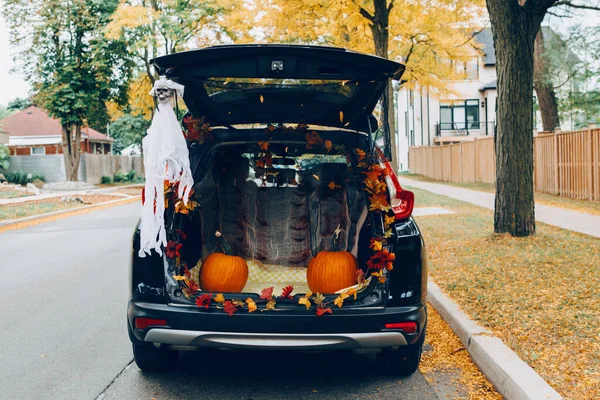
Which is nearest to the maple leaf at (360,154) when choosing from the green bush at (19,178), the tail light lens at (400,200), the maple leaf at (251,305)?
the tail light lens at (400,200)

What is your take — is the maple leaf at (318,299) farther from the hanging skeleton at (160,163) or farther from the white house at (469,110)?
the white house at (469,110)

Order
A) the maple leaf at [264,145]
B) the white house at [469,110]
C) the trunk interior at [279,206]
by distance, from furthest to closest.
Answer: the white house at [469,110], the trunk interior at [279,206], the maple leaf at [264,145]

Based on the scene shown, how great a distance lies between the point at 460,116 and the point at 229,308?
42.8 m

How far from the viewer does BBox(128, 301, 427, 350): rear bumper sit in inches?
153

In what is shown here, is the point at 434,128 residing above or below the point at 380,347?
above

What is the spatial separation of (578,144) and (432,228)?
7.92 m

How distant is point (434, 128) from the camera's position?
44.6 m

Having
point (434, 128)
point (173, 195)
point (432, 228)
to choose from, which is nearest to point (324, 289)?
point (173, 195)

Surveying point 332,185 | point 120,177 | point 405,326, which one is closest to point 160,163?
point 332,185

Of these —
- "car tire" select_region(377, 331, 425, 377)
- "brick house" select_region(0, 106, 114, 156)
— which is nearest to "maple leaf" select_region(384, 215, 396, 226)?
"car tire" select_region(377, 331, 425, 377)

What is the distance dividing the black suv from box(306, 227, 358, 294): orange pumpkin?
0.16 metres

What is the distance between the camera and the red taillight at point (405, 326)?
3984 millimetres

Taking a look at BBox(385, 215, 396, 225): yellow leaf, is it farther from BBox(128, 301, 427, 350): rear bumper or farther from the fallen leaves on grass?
the fallen leaves on grass

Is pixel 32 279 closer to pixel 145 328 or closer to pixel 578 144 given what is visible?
pixel 145 328
